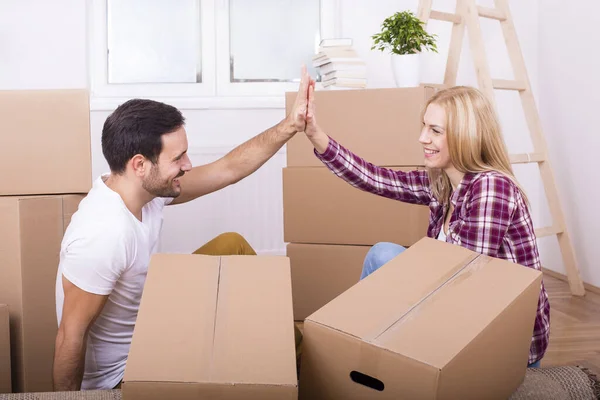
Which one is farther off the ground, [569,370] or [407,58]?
[407,58]

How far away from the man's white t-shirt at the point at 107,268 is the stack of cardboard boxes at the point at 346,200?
0.86 m

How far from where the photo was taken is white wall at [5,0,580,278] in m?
2.92

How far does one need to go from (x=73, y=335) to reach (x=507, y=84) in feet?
6.79

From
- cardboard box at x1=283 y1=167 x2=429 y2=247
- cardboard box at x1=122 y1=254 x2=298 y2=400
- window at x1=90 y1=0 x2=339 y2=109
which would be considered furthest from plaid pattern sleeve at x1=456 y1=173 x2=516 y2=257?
window at x1=90 y1=0 x2=339 y2=109

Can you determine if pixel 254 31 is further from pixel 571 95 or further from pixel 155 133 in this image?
pixel 155 133

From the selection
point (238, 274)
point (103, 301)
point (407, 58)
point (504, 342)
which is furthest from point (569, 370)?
point (407, 58)

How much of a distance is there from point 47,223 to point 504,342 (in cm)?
108

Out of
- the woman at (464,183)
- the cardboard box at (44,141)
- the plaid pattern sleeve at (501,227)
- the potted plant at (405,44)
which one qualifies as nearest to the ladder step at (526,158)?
the potted plant at (405,44)

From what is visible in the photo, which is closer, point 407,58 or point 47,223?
point 47,223

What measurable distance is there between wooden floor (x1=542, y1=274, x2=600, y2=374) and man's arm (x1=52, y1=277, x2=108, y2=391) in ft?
3.99

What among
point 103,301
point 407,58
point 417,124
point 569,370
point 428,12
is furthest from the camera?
point 428,12

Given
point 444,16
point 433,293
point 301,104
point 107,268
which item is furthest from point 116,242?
point 444,16

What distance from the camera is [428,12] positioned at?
104 inches

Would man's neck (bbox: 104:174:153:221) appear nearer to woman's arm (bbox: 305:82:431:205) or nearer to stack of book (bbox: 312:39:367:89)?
woman's arm (bbox: 305:82:431:205)
